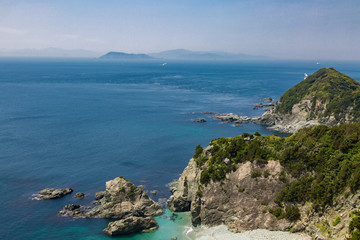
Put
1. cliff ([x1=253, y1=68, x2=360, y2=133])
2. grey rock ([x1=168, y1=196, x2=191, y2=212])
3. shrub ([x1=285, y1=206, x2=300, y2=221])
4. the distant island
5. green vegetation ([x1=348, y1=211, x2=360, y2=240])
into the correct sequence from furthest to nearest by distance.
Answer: cliff ([x1=253, y1=68, x2=360, y2=133]), grey rock ([x1=168, y1=196, x2=191, y2=212]), shrub ([x1=285, y1=206, x2=300, y2=221]), the distant island, green vegetation ([x1=348, y1=211, x2=360, y2=240])

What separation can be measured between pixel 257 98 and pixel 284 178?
146439 mm

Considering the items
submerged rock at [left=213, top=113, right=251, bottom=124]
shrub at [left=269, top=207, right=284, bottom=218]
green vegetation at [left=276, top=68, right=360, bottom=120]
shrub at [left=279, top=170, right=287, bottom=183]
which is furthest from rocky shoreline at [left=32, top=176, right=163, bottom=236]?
green vegetation at [left=276, top=68, right=360, bottom=120]

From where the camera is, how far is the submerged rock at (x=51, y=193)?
6548 centimetres

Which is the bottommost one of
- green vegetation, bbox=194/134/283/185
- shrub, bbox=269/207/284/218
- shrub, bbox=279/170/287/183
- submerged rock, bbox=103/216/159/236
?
submerged rock, bbox=103/216/159/236

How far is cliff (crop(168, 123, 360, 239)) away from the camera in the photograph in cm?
4597

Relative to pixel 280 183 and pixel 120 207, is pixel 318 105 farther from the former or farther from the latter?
pixel 120 207

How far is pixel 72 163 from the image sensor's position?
84.6 m

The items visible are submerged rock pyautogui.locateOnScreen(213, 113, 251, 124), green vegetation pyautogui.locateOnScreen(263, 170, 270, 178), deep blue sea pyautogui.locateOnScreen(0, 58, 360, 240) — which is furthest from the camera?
submerged rock pyautogui.locateOnScreen(213, 113, 251, 124)

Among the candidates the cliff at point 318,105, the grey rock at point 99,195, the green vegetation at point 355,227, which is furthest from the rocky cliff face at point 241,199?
the cliff at point 318,105

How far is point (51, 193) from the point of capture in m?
66.5

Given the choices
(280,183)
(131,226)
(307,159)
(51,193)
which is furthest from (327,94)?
(51,193)

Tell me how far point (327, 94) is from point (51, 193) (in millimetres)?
113151

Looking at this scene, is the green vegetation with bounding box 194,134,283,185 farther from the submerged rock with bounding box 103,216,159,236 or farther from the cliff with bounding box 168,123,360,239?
the submerged rock with bounding box 103,216,159,236

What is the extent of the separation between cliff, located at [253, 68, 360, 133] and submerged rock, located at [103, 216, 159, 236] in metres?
86.4
